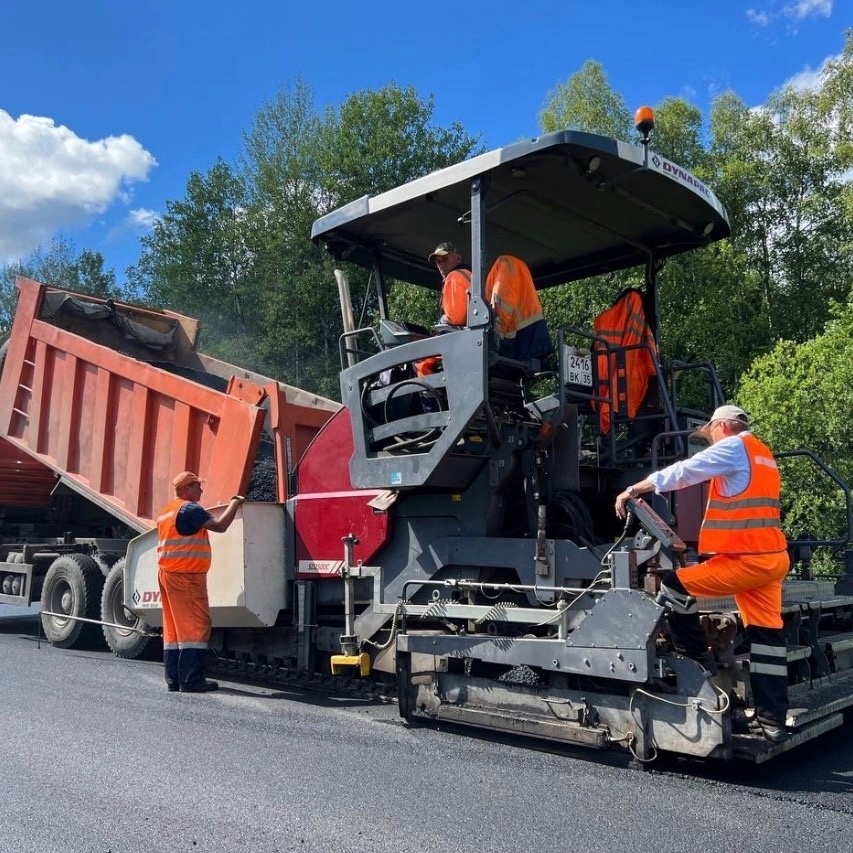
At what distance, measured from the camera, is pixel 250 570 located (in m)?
5.61

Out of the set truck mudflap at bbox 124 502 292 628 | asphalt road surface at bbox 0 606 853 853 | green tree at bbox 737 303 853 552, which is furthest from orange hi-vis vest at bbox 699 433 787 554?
green tree at bbox 737 303 853 552

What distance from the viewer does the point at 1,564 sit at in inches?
344

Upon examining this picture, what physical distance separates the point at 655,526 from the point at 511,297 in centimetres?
141

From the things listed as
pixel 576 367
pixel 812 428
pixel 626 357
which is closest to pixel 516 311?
pixel 576 367

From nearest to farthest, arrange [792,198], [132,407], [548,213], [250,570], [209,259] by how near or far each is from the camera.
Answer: [548,213]
[250,570]
[132,407]
[792,198]
[209,259]

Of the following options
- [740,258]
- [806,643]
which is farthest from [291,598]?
[740,258]

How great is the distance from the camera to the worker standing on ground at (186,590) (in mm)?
5688

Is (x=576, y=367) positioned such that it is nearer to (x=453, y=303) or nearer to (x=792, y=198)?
(x=453, y=303)

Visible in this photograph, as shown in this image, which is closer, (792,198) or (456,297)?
(456,297)

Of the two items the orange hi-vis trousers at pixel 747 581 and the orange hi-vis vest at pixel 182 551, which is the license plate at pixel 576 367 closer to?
the orange hi-vis trousers at pixel 747 581

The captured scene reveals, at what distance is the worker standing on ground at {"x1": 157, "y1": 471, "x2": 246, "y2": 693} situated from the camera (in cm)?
569

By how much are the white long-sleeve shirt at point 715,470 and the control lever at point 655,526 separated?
0.36ft

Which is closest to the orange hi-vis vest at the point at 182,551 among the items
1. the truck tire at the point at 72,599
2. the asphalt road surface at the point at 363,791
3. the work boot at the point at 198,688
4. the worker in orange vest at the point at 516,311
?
the work boot at the point at 198,688

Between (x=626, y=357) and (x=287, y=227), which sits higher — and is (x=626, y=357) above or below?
below
